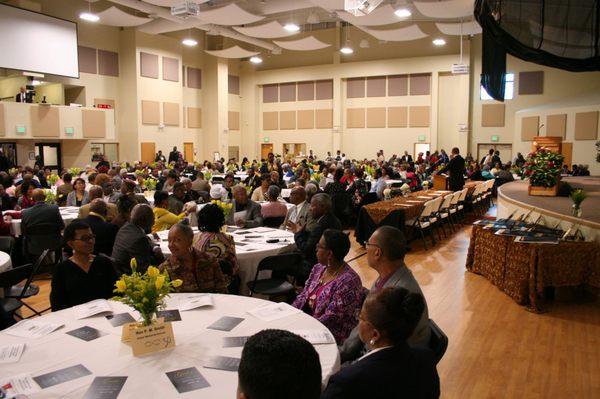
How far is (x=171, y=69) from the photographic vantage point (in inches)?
885

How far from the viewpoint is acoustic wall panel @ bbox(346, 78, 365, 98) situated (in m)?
24.8

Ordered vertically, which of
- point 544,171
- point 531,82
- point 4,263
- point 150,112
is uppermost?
point 531,82

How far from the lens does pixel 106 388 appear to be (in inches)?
87.1

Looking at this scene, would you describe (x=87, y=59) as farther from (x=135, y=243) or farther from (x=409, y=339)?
(x=409, y=339)

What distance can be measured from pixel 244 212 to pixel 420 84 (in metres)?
18.6

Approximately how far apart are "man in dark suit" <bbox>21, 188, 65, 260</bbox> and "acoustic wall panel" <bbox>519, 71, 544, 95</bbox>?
20.6 m

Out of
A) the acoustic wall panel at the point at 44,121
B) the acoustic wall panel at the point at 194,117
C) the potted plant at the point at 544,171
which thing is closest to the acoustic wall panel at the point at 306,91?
the acoustic wall panel at the point at 194,117

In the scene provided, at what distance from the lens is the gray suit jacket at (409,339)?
8.98ft

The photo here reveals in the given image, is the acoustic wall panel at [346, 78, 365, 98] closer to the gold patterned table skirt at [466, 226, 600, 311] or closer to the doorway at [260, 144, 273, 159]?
the doorway at [260, 144, 273, 159]

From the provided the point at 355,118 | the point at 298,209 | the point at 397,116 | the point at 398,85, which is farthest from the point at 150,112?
the point at 298,209

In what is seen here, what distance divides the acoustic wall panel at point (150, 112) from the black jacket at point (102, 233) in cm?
1641

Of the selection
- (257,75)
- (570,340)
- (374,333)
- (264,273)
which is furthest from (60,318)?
(257,75)

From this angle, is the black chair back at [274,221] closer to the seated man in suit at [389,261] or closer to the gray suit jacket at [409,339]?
the seated man in suit at [389,261]

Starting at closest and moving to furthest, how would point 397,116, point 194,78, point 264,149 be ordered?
1. point 397,116
2. point 194,78
3. point 264,149
